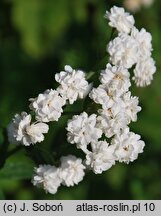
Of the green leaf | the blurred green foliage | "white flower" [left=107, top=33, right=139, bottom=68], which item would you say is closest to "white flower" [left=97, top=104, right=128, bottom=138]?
"white flower" [left=107, top=33, right=139, bottom=68]

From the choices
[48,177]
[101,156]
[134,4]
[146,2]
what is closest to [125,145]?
[101,156]

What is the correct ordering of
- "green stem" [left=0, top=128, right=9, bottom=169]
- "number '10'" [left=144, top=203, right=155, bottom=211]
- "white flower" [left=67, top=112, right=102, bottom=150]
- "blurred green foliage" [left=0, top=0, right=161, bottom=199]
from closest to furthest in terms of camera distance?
1. "white flower" [left=67, top=112, right=102, bottom=150]
2. "green stem" [left=0, top=128, right=9, bottom=169]
3. "number '10'" [left=144, top=203, right=155, bottom=211]
4. "blurred green foliage" [left=0, top=0, right=161, bottom=199]

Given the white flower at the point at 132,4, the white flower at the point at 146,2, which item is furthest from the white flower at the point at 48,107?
the white flower at the point at 146,2

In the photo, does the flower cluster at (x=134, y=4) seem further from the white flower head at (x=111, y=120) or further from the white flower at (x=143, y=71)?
the white flower head at (x=111, y=120)

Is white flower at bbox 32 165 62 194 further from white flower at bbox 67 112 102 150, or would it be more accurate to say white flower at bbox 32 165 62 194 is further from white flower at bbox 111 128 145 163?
white flower at bbox 111 128 145 163

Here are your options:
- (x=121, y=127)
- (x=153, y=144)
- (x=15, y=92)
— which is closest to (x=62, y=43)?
(x=15, y=92)
